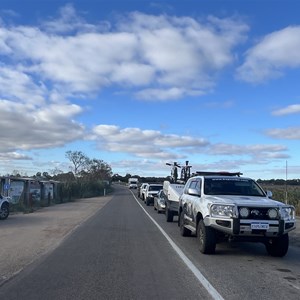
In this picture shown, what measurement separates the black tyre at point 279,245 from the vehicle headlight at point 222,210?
4.56 feet

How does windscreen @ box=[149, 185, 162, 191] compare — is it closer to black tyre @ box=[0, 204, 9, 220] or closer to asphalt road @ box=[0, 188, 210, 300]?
black tyre @ box=[0, 204, 9, 220]

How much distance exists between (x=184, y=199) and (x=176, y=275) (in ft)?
20.4

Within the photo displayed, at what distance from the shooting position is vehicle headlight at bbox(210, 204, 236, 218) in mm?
10203

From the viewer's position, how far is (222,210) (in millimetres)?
10414

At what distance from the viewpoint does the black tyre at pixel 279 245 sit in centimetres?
1061

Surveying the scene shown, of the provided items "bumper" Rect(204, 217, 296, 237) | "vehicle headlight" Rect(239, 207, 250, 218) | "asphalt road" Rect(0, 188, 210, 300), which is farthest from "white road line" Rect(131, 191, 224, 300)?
"vehicle headlight" Rect(239, 207, 250, 218)

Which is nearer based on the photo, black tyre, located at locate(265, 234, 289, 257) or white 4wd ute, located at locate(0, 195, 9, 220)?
black tyre, located at locate(265, 234, 289, 257)

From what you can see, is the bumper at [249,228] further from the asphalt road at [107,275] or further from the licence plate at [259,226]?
the asphalt road at [107,275]

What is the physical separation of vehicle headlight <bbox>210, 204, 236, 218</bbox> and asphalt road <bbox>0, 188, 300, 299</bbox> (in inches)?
39.2

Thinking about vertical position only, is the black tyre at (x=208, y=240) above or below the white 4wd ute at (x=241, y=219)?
below

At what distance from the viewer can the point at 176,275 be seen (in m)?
8.21

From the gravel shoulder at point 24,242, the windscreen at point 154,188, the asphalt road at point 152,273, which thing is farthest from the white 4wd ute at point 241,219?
the windscreen at point 154,188

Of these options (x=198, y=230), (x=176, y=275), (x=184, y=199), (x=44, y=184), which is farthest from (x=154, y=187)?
(x=176, y=275)

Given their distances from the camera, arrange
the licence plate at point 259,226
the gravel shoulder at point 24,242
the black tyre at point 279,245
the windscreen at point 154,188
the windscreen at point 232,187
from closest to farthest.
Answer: the gravel shoulder at point 24,242 < the licence plate at point 259,226 < the black tyre at point 279,245 < the windscreen at point 232,187 < the windscreen at point 154,188
